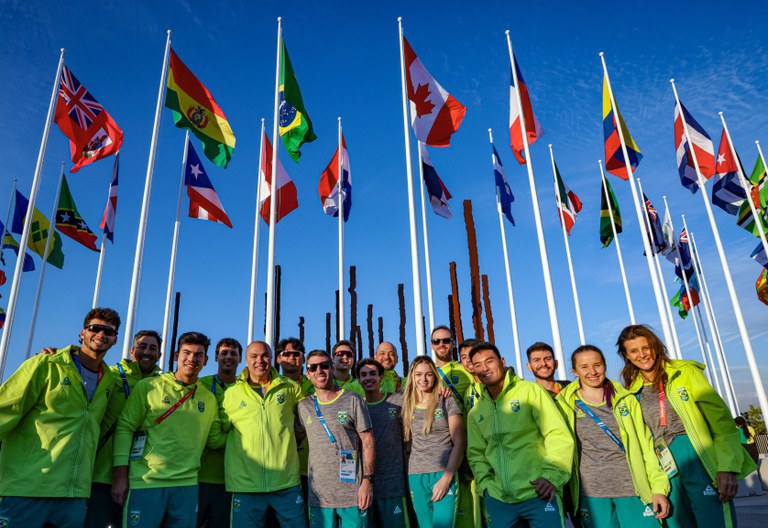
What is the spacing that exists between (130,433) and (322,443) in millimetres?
1689

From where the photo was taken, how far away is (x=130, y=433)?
4324mm

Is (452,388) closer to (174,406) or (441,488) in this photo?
(441,488)

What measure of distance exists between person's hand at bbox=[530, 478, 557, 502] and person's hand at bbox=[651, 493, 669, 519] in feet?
2.63

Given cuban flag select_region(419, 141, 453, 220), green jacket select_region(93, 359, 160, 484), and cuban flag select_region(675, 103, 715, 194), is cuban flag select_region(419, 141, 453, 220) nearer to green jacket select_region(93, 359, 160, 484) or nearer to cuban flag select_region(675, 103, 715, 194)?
cuban flag select_region(675, 103, 715, 194)

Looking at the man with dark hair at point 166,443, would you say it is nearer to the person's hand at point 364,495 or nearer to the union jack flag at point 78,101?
the person's hand at point 364,495

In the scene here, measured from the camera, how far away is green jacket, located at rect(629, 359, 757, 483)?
3.73m

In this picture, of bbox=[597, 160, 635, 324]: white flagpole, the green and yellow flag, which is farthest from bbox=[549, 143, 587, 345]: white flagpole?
the green and yellow flag

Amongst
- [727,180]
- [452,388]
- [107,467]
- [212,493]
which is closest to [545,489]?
[452,388]

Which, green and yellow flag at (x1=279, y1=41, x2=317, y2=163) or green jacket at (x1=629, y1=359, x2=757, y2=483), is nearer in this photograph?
green jacket at (x1=629, y1=359, x2=757, y2=483)

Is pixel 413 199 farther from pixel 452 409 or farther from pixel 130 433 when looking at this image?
pixel 130 433

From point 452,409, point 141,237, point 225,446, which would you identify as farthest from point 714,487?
point 141,237

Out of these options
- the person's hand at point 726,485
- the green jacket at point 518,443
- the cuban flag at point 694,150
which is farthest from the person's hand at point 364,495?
the cuban flag at point 694,150

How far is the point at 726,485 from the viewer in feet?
12.0

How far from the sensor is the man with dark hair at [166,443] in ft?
13.5
